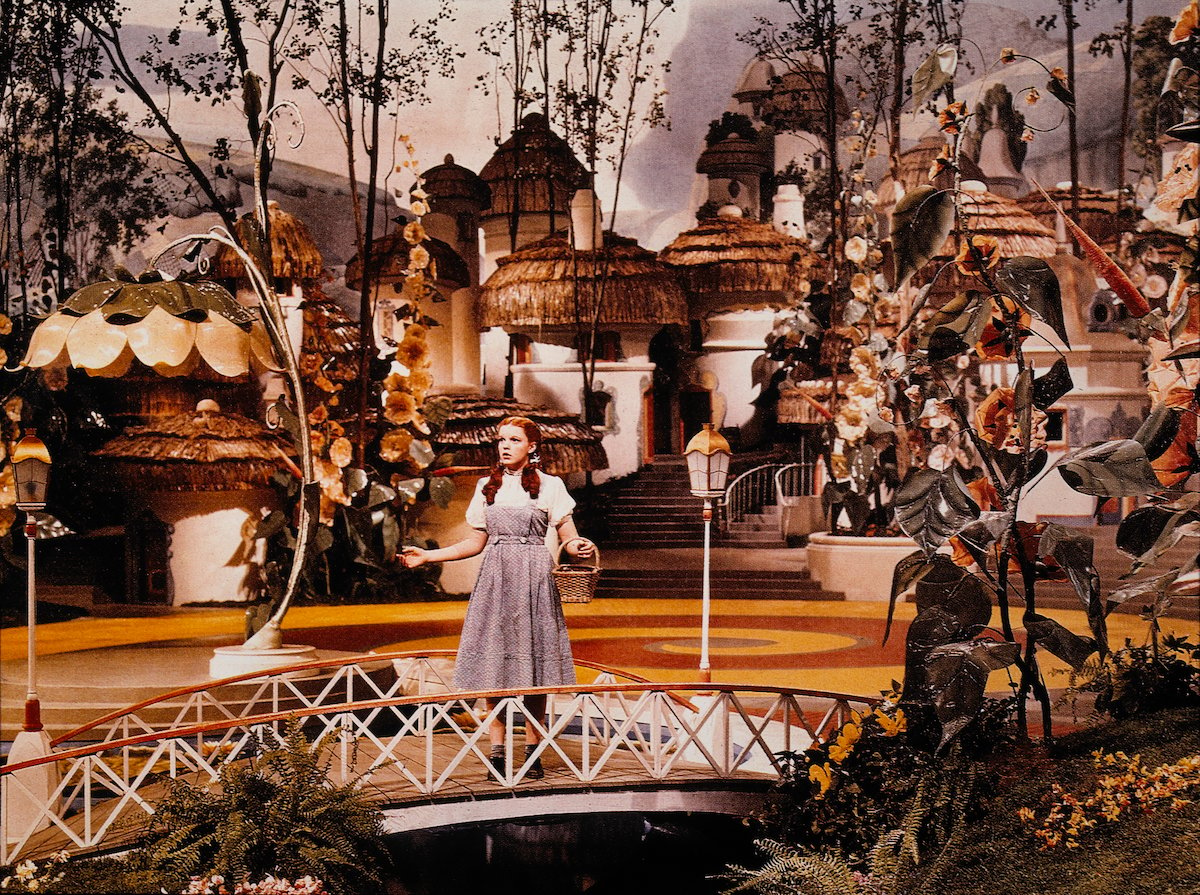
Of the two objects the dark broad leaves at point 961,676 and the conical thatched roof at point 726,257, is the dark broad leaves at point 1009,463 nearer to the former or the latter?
the dark broad leaves at point 961,676

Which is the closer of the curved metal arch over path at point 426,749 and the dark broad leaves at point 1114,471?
the dark broad leaves at point 1114,471

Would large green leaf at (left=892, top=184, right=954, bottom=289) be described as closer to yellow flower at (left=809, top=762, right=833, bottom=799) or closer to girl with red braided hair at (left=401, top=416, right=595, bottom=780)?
girl with red braided hair at (left=401, top=416, right=595, bottom=780)

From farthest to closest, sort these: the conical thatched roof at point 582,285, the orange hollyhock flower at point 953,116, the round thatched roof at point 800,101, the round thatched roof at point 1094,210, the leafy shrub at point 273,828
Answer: the round thatched roof at point 1094,210
the round thatched roof at point 800,101
the conical thatched roof at point 582,285
the orange hollyhock flower at point 953,116
the leafy shrub at point 273,828

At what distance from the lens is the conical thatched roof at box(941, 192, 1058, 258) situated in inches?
243

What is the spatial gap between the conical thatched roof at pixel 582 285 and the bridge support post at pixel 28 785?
2.67m

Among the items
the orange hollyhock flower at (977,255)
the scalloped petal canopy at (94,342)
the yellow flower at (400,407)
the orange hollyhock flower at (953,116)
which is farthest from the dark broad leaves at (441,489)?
the orange hollyhock flower at (953,116)

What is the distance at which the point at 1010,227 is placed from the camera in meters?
6.26

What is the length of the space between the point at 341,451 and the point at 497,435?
0.76 m

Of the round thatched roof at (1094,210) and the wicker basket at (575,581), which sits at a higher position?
the round thatched roof at (1094,210)

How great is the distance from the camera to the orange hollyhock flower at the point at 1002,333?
4.37m

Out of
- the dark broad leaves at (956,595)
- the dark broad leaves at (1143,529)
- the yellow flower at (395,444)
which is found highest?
the yellow flower at (395,444)

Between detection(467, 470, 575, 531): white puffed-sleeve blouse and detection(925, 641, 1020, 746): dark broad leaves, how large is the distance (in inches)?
57.0

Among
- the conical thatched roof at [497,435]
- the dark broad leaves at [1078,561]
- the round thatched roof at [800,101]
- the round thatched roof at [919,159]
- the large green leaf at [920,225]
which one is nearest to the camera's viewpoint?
the dark broad leaves at [1078,561]

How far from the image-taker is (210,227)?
614 cm
